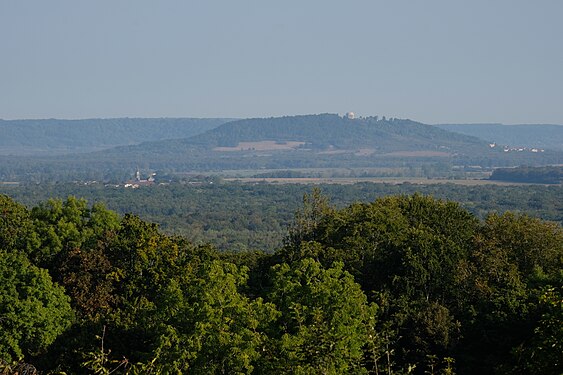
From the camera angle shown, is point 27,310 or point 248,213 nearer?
point 27,310

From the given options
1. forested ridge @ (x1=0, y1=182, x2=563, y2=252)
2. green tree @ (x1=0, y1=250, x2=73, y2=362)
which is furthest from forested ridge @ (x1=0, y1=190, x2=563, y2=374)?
forested ridge @ (x1=0, y1=182, x2=563, y2=252)

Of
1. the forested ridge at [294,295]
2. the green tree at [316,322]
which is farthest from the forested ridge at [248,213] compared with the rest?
the green tree at [316,322]

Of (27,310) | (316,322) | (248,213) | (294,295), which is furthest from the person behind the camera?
(248,213)

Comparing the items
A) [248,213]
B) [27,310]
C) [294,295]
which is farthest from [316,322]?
[248,213]

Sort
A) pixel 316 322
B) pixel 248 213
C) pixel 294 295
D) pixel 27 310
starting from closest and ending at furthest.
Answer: pixel 316 322 → pixel 294 295 → pixel 27 310 → pixel 248 213

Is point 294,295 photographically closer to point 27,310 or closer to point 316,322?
point 27,310

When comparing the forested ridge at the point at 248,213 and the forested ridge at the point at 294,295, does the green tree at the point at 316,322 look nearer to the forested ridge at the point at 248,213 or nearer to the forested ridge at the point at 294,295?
the forested ridge at the point at 294,295

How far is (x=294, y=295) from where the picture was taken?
32938 mm

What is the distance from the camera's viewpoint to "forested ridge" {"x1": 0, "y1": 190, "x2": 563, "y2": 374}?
93.5 ft

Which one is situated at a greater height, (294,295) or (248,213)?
(294,295)

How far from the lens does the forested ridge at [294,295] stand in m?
28.5

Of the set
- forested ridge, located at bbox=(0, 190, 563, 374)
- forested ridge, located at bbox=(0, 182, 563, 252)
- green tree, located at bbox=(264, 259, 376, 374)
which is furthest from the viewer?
forested ridge, located at bbox=(0, 182, 563, 252)

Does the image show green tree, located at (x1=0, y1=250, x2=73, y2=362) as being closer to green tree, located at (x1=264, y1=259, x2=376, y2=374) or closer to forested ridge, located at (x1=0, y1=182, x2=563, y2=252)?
green tree, located at (x1=264, y1=259, x2=376, y2=374)

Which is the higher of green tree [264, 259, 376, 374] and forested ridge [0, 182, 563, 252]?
green tree [264, 259, 376, 374]
